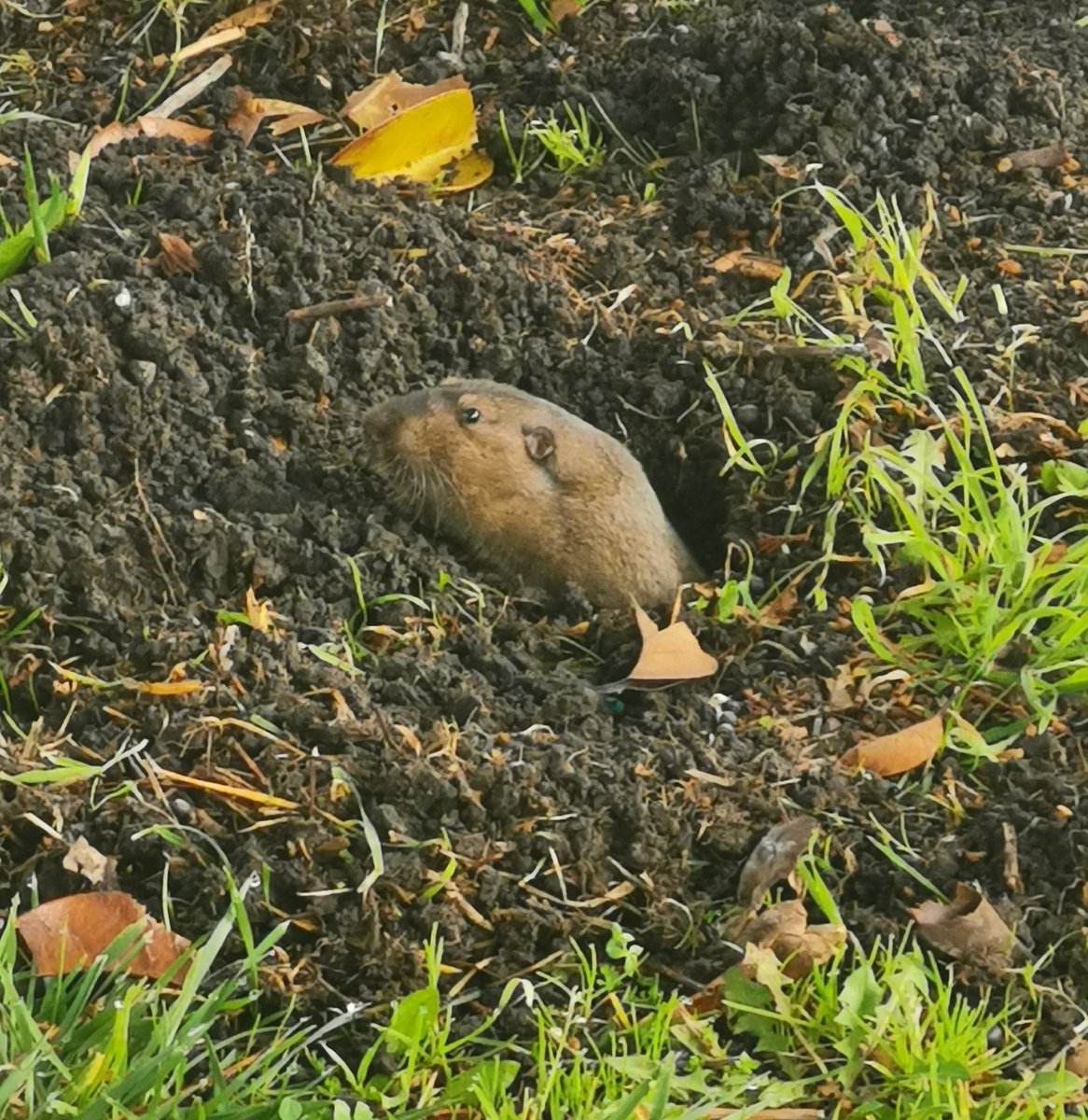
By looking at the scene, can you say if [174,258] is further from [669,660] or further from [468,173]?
[669,660]

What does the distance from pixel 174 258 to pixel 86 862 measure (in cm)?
149

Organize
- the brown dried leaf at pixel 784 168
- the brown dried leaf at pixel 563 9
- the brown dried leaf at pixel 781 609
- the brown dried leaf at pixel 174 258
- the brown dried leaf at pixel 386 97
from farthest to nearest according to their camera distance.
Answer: the brown dried leaf at pixel 563 9 → the brown dried leaf at pixel 386 97 → the brown dried leaf at pixel 784 168 → the brown dried leaf at pixel 174 258 → the brown dried leaf at pixel 781 609

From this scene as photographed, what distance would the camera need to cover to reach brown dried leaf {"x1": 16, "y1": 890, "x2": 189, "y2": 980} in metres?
2.23

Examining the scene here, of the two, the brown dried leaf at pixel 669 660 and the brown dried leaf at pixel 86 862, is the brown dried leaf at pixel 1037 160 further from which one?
the brown dried leaf at pixel 86 862

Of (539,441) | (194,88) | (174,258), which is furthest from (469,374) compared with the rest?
(194,88)

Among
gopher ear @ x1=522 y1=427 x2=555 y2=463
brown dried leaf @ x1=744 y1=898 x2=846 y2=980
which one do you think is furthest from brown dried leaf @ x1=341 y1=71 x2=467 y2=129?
brown dried leaf @ x1=744 y1=898 x2=846 y2=980

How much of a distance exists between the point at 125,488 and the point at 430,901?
108 cm

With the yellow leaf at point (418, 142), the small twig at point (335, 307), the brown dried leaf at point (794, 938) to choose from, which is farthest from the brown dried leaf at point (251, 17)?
the brown dried leaf at point (794, 938)

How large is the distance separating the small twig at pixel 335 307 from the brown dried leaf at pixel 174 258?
0.77 feet

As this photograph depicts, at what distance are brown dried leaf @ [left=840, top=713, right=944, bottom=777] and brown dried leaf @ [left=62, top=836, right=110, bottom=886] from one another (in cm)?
122

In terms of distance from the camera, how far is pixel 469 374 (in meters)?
3.52

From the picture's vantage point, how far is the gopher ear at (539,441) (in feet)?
10.7

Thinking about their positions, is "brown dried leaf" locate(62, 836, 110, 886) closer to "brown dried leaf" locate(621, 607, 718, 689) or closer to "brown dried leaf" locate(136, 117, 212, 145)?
"brown dried leaf" locate(621, 607, 718, 689)

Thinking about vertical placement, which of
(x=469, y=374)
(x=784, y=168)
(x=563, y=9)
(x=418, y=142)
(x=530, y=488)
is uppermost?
(x=563, y=9)
